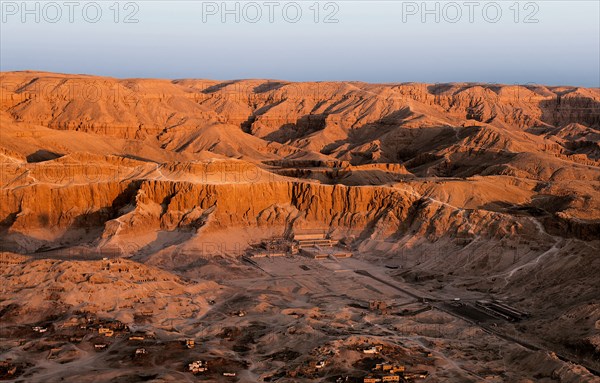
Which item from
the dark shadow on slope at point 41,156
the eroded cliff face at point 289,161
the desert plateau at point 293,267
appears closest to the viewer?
the desert plateau at point 293,267

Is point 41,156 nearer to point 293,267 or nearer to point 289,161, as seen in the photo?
point 289,161

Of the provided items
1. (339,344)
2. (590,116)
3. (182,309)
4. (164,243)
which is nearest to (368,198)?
(164,243)

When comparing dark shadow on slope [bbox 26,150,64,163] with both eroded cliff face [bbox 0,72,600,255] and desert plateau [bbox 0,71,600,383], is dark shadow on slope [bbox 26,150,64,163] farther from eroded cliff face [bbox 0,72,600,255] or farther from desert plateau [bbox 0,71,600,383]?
desert plateau [bbox 0,71,600,383]

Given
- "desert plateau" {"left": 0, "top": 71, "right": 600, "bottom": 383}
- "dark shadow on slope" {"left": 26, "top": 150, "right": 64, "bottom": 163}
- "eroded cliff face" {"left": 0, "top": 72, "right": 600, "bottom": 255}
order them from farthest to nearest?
1. "dark shadow on slope" {"left": 26, "top": 150, "right": 64, "bottom": 163}
2. "eroded cliff face" {"left": 0, "top": 72, "right": 600, "bottom": 255}
3. "desert plateau" {"left": 0, "top": 71, "right": 600, "bottom": 383}

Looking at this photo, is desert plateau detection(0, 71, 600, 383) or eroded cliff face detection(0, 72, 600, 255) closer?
desert plateau detection(0, 71, 600, 383)

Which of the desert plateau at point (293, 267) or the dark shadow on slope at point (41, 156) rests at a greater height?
the dark shadow on slope at point (41, 156)

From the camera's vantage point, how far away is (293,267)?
6731 centimetres

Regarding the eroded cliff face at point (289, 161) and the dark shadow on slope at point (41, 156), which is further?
the dark shadow on slope at point (41, 156)

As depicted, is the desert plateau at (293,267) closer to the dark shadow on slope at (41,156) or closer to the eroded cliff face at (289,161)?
the eroded cliff face at (289,161)

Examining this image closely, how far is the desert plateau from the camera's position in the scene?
43.2 meters

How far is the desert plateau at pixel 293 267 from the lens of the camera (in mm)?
43250

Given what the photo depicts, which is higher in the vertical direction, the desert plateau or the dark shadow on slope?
the dark shadow on slope

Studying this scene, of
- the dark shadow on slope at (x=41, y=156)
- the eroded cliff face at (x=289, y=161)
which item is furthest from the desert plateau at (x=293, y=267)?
the dark shadow on slope at (x=41, y=156)

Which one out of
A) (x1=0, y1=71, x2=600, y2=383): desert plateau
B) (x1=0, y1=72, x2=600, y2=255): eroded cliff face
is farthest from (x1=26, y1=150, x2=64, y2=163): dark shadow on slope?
(x1=0, y1=71, x2=600, y2=383): desert plateau
